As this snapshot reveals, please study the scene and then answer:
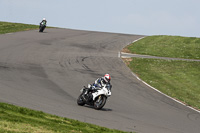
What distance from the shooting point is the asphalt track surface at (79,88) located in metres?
14.8

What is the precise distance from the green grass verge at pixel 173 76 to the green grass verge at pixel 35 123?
10.9 meters

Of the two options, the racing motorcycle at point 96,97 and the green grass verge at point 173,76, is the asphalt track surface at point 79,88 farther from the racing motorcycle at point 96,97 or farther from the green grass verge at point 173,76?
the green grass verge at point 173,76

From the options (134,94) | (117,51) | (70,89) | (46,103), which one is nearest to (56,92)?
(70,89)

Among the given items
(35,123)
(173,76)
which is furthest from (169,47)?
(35,123)

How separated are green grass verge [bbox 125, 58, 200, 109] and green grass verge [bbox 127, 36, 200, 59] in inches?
179

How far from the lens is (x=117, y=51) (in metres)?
38.7

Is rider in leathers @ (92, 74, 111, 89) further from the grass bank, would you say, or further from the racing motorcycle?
the grass bank

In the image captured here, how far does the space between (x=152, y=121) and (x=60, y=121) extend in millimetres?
5094

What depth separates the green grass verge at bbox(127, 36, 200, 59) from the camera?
130 ft

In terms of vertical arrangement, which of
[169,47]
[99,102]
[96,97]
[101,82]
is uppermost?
[169,47]

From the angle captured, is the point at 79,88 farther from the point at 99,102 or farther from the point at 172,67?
the point at 172,67

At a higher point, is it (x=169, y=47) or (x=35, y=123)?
(x=169, y=47)

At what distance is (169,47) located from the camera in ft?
143

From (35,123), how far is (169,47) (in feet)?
114
